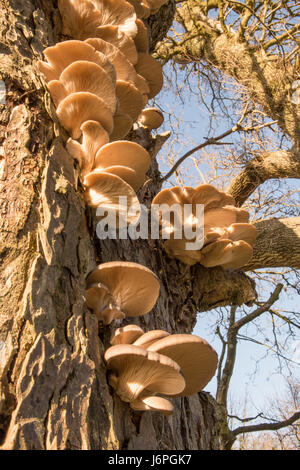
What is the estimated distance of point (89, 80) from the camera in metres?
2.01

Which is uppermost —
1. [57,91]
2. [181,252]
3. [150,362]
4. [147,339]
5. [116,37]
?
[116,37]

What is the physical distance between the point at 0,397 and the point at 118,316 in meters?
0.64

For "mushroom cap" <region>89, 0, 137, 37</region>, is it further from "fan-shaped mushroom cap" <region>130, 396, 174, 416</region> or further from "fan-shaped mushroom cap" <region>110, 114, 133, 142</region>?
"fan-shaped mushroom cap" <region>130, 396, 174, 416</region>

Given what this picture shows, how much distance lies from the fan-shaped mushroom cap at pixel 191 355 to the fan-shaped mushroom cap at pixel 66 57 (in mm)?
1302

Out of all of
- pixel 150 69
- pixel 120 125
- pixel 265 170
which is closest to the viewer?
pixel 120 125

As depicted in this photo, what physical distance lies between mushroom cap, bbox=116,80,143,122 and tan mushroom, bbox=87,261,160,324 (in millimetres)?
1114

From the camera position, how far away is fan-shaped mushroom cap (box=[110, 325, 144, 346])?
161cm

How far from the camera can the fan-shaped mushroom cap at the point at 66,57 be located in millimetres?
2012

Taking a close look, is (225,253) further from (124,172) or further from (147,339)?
(147,339)

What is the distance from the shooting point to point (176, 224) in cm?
270

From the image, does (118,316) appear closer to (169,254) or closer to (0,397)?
(0,397)

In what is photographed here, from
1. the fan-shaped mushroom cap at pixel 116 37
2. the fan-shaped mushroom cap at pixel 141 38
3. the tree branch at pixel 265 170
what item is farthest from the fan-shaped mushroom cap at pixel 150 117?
the tree branch at pixel 265 170

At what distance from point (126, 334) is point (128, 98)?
1.36 metres

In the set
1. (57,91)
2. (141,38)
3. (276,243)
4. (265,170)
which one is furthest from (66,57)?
(265,170)
